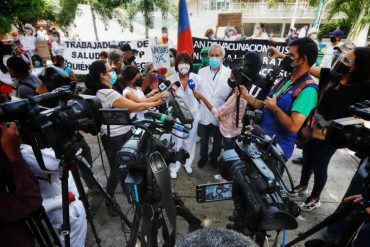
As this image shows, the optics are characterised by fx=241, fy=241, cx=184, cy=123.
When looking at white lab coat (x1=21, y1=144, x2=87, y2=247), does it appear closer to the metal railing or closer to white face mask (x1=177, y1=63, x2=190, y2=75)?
white face mask (x1=177, y1=63, x2=190, y2=75)

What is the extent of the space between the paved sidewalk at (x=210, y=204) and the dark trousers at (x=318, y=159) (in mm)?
370

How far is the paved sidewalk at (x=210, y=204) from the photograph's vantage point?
8.43ft

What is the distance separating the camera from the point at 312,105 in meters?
2.10

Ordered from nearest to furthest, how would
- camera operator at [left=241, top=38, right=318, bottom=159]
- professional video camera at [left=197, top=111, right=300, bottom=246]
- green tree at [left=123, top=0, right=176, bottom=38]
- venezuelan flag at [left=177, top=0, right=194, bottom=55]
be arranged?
1. professional video camera at [left=197, top=111, right=300, bottom=246]
2. camera operator at [left=241, top=38, right=318, bottom=159]
3. venezuelan flag at [left=177, top=0, right=194, bottom=55]
4. green tree at [left=123, top=0, right=176, bottom=38]

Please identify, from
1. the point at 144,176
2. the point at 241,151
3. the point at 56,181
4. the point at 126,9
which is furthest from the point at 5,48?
the point at 126,9

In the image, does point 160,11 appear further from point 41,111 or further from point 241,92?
point 41,111

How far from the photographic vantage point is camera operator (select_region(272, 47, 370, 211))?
2193 mm

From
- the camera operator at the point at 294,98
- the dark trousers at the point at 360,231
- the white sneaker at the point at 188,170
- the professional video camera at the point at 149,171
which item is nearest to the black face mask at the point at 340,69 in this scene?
the camera operator at the point at 294,98

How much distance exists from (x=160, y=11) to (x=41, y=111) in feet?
44.3

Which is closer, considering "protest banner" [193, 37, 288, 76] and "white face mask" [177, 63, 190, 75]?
"white face mask" [177, 63, 190, 75]

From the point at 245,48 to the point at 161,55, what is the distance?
6.09 feet

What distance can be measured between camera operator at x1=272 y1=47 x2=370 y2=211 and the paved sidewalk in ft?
0.79

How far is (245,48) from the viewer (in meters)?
4.80

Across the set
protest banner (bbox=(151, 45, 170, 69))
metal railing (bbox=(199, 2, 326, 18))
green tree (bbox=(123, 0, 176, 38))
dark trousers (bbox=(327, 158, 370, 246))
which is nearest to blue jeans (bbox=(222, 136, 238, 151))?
dark trousers (bbox=(327, 158, 370, 246))
